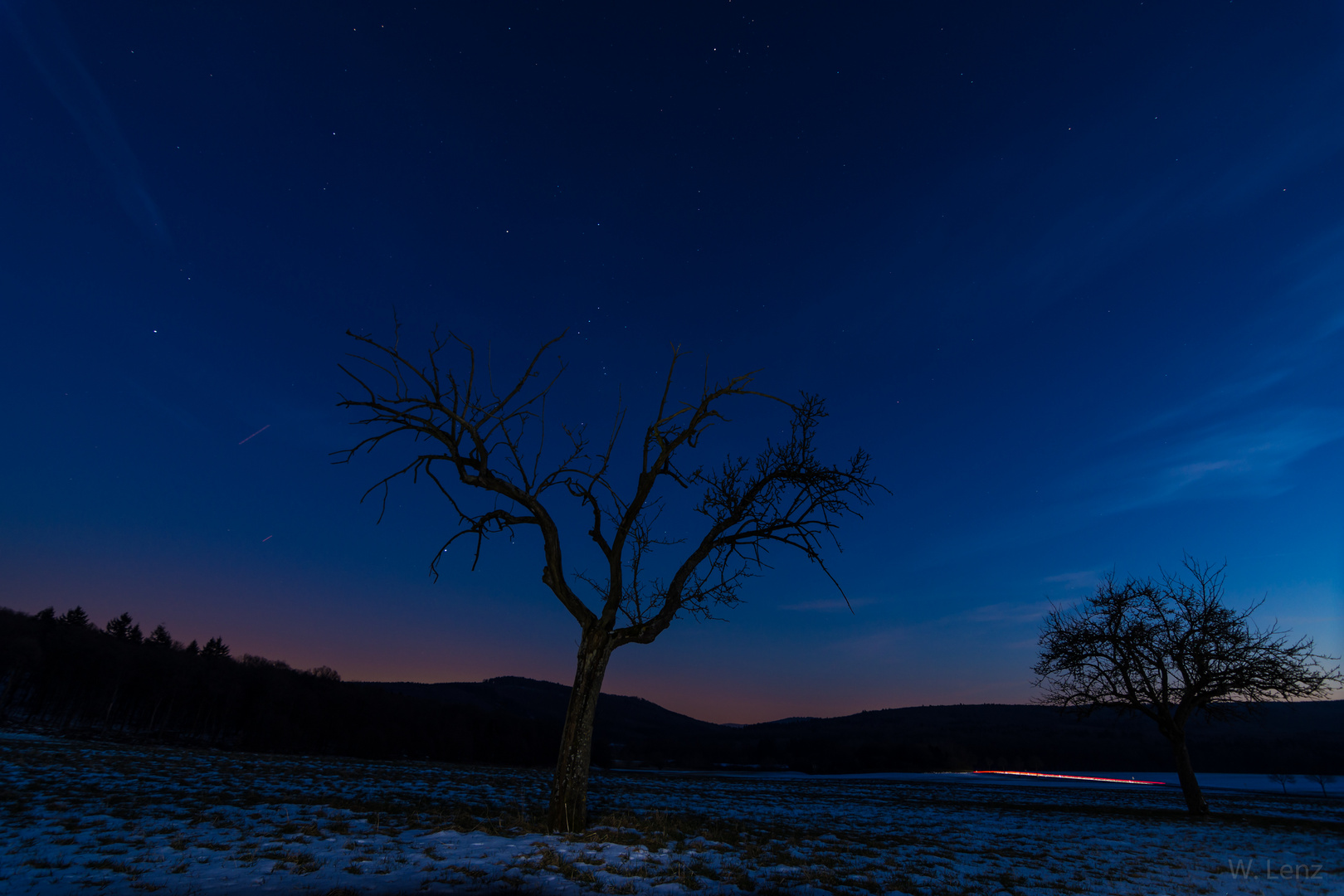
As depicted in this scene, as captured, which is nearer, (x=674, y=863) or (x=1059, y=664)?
(x=674, y=863)

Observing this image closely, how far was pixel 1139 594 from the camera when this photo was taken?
21.9 meters

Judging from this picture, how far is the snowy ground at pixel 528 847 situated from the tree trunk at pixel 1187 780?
2.41 meters

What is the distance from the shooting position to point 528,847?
826 centimetres

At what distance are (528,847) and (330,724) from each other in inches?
4158

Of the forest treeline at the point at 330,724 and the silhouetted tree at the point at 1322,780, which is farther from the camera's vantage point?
the forest treeline at the point at 330,724

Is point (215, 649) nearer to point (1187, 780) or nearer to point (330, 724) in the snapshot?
point (330, 724)

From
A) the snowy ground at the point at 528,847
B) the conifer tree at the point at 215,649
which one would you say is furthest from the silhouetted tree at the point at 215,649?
the snowy ground at the point at 528,847

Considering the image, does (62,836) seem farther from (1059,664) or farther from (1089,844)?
(1059,664)

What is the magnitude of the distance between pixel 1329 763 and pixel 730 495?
581 ft

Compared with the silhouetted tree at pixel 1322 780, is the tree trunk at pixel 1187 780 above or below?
above

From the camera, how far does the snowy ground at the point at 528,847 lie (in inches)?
255

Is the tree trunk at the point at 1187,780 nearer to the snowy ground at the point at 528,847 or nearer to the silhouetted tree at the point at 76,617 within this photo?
the snowy ground at the point at 528,847

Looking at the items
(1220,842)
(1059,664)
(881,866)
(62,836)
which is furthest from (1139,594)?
(62,836)

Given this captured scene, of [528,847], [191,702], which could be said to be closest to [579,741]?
[528,847]
